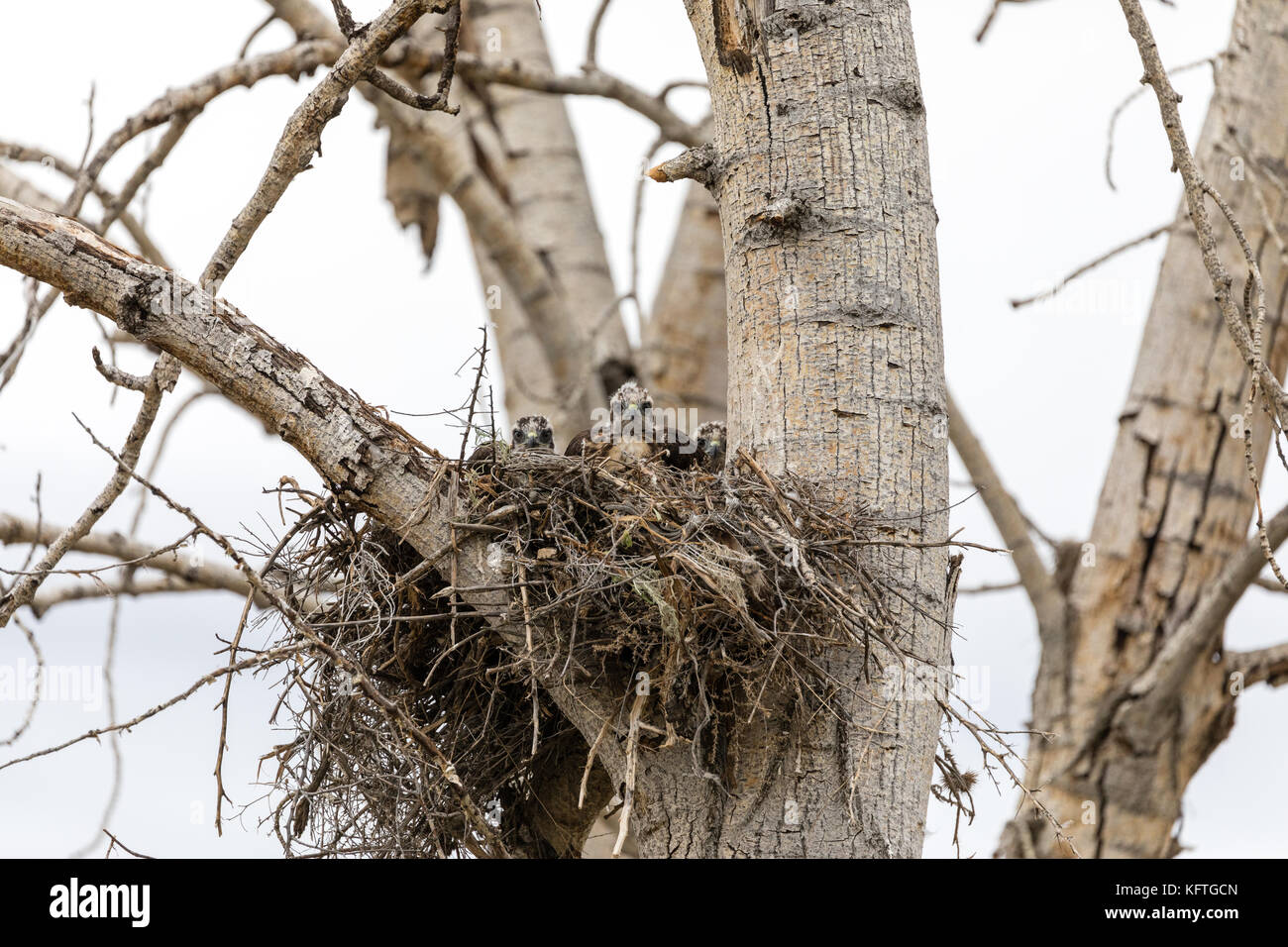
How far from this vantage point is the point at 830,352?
2.97 m

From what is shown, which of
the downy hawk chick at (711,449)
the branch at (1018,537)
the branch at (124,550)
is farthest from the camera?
the branch at (1018,537)

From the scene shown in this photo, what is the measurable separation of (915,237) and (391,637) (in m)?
1.60

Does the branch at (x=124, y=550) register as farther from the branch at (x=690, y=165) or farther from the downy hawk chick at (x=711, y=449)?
the branch at (x=690, y=165)

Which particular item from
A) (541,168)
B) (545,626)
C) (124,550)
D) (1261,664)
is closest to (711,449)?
(545,626)

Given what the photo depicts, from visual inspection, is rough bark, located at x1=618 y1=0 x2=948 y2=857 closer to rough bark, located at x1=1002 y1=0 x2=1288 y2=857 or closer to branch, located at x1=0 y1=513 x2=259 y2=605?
branch, located at x1=0 y1=513 x2=259 y2=605

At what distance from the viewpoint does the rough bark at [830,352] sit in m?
2.71

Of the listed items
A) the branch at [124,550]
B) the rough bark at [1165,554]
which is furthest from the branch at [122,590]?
the rough bark at [1165,554]

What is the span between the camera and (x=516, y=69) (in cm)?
620

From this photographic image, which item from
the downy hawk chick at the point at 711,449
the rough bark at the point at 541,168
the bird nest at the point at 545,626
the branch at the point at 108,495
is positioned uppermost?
the rough bark at the point at 541,168

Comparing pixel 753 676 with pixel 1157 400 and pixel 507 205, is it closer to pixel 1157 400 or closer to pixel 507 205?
pixel 1157 400

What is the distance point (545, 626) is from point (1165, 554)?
424 cm

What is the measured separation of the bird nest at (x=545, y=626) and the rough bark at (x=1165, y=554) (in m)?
3.60

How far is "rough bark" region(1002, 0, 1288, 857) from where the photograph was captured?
5.88 meters

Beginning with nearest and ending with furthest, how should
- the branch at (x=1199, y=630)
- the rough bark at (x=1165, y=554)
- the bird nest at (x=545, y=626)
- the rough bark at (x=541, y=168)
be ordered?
the bird nest at (x=545, y=626), the branch at (x=1199, y=630), the rough bark at (x=1165, y=554), the rough bark at (x=541, y=168)
